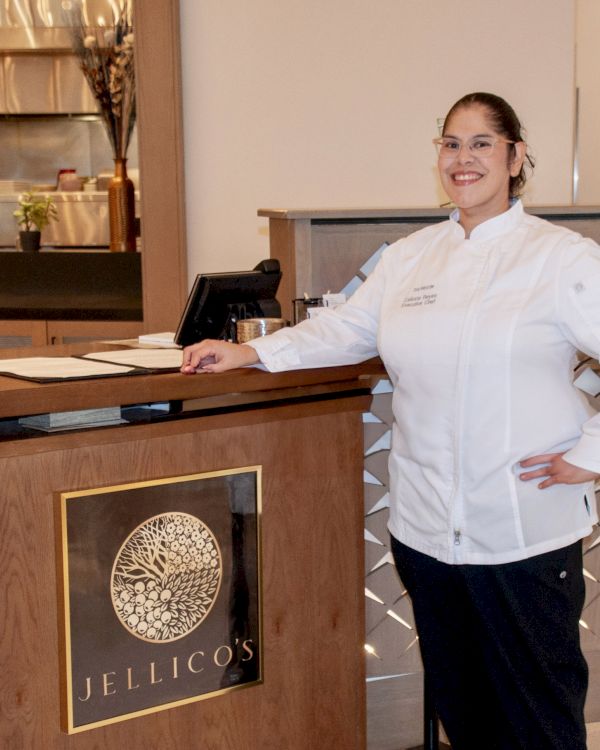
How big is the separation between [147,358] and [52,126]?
522cm

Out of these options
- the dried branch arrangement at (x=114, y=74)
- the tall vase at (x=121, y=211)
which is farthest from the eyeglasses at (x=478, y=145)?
the dried branch arrangement at (x=114, y=74)

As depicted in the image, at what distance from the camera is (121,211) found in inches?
212

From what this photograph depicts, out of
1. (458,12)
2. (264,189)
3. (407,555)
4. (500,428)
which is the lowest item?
(407,555)

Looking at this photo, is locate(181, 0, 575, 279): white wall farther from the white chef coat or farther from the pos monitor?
the white chef coat

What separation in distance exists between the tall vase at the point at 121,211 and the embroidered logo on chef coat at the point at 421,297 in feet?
11.1

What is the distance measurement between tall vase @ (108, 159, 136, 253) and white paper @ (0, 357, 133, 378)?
2997 mm

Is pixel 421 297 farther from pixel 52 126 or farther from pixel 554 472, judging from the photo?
pixel 52 126

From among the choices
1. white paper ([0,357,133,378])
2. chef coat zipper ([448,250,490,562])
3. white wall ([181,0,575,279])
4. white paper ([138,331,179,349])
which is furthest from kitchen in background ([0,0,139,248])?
chef coat zipper ([448,250,490,562])

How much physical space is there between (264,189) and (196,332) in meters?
1.93

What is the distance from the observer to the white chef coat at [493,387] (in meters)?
1.93

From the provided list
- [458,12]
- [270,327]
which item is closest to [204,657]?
[270,327]

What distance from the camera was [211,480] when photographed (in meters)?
2.17

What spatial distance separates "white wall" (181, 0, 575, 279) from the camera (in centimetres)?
431

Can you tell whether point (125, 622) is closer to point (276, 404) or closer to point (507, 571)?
point (276, 404)
